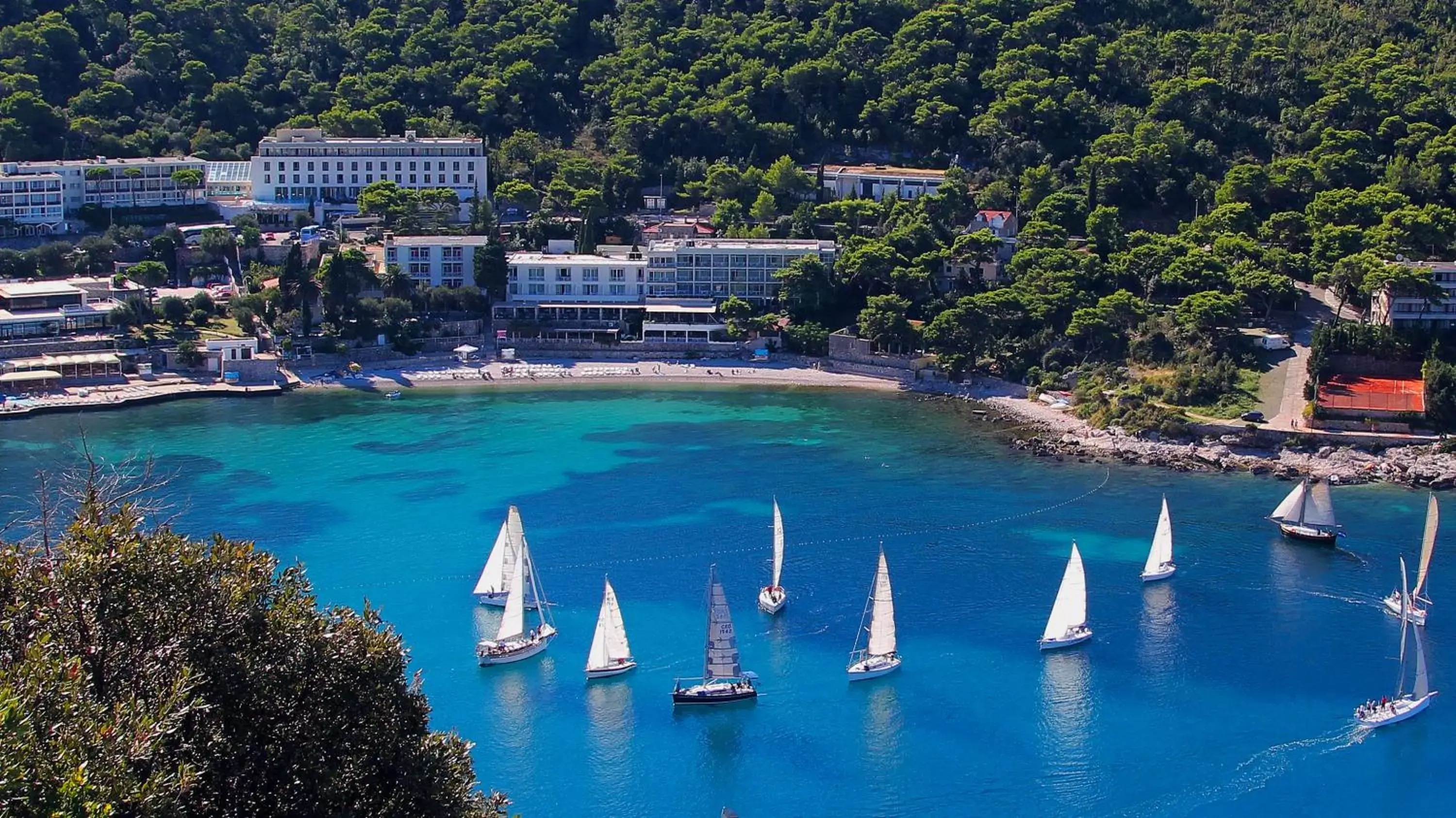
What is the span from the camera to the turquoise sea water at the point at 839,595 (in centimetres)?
2947

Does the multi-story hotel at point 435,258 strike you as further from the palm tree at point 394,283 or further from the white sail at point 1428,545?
the white sail at point 1428,545

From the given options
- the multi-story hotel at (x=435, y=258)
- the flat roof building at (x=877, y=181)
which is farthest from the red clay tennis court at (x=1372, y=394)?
the multi-story hotel at (x=435, y=258)

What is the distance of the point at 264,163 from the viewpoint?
244 ft

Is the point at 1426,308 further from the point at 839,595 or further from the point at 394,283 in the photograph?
the point at 394,283

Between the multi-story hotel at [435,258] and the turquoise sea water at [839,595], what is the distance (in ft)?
36.9

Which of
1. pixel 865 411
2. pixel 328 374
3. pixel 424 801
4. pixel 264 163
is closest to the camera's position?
pixel 424 801

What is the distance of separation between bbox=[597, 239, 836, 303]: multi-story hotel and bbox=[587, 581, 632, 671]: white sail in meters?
34.9

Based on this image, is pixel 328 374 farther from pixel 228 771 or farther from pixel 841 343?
pixel 228 771

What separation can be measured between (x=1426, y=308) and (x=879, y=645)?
32.1 metres

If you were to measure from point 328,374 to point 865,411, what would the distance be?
20768 millimetres

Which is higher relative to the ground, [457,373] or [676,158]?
[676,158]

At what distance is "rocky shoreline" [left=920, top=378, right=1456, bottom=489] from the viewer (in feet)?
156

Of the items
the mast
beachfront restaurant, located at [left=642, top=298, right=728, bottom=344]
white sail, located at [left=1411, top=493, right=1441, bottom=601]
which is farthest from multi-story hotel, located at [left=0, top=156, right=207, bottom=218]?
the mast

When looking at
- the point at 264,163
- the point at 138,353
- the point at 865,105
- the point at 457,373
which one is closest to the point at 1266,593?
the point at 457,373
